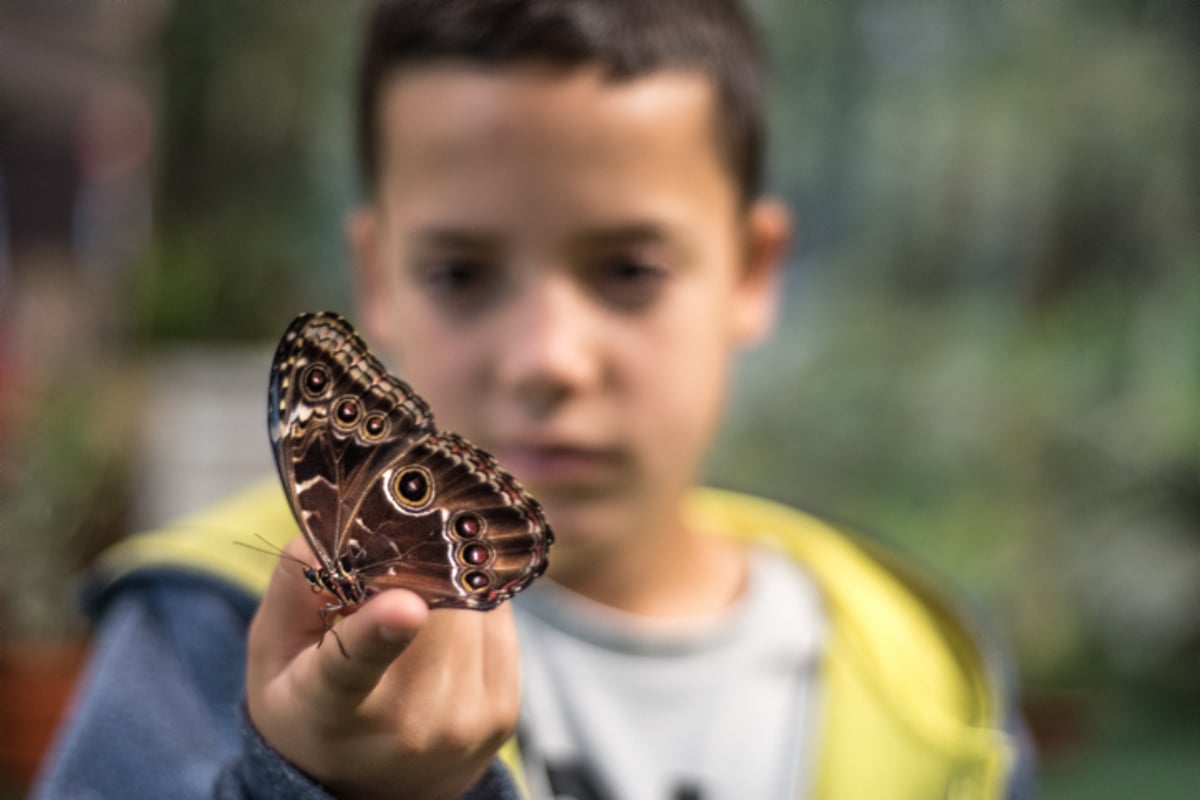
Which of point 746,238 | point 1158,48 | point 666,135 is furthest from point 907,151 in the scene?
point 666,135

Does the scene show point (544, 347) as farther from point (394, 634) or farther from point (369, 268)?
point (394, 634)

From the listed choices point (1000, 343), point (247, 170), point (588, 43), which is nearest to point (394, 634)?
point (588, 43)

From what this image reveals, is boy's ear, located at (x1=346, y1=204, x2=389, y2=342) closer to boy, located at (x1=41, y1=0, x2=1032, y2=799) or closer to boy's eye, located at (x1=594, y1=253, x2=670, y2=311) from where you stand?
boy, located at (x1=41, y1=0, x2=1032, y2=799)

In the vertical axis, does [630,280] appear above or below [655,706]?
above

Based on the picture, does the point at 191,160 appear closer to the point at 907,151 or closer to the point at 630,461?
the point at 907,151

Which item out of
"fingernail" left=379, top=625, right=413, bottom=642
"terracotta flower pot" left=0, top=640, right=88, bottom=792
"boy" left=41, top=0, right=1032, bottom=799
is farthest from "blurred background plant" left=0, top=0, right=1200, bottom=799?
"fingernail" left=379, top=625, right=413, bottom=642

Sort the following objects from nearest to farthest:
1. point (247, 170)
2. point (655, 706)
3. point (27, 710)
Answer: point (655, 706)
point (27, 710)
point (247, 170)

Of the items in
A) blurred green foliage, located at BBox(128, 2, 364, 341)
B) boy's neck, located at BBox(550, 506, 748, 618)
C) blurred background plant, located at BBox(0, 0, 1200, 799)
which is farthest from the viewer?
blurred green foliage, located at BBox(128, 2, 364, 341)

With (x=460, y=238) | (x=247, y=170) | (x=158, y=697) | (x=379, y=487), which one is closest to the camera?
(x=379, y=487)
